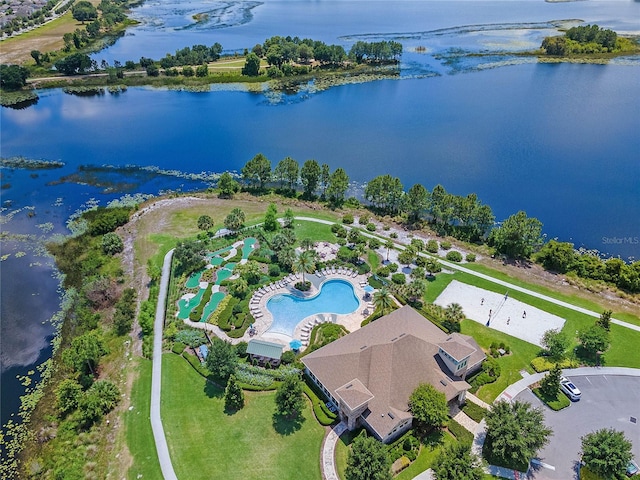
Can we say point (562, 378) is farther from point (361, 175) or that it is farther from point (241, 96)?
point (241, 96)

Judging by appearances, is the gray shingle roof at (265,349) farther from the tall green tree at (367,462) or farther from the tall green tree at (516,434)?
the tall green tree at (516,434)

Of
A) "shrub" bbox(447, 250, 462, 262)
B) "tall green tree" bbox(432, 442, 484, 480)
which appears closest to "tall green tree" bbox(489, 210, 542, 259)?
"shrub" bbox(447, 250, 462, 262)

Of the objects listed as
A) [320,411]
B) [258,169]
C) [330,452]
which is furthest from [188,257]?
[330,452]

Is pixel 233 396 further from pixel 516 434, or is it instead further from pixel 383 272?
pixel 383 272

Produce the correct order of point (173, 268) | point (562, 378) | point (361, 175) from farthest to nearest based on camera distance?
point (361, 175) < point (173, 268) < point (562, 378)

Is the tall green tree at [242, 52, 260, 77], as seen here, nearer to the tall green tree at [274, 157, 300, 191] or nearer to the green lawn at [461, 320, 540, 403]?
the tall green tree at [274, 157, 300, 191]

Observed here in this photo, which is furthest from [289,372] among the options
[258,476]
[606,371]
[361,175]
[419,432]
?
[361,175]
